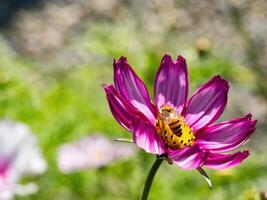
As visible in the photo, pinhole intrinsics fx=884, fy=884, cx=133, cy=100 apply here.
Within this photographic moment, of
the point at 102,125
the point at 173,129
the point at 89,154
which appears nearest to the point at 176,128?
the point at 173,129

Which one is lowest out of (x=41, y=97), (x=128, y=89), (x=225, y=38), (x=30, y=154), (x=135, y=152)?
(x=128, y=89)

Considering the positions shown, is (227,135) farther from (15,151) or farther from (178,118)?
(15,151)

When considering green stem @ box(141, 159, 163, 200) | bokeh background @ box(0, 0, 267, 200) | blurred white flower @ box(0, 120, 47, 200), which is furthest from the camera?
bokeh background @ box(0, 0, 267, 200)

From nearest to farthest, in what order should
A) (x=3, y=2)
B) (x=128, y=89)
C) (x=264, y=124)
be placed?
1. (x=128, y=89)
2. (x=264, y=124)
3. (x=3, y=2)

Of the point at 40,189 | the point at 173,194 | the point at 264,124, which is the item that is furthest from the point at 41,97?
the point at 264,124

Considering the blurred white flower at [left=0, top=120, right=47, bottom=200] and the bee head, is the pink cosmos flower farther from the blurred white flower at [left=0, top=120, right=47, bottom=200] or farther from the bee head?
the blurred white flower at [left=0, top=120, right=47, bottom=200]

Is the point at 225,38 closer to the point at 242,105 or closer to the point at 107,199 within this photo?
the point at 242,105

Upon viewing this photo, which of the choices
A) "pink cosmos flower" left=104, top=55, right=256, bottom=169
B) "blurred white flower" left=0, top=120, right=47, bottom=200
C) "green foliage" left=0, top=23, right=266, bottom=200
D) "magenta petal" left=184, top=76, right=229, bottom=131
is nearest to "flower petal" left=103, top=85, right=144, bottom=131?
"pink cosmos flower" left=104, top=55, right=256, bottom=169
